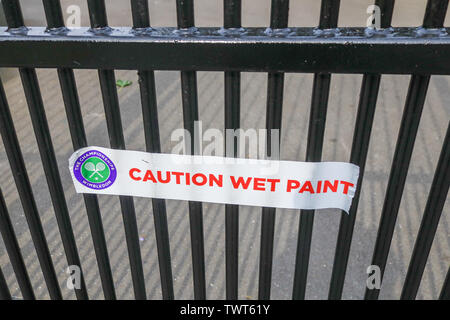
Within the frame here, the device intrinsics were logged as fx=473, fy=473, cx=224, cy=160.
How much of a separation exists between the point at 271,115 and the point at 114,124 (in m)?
0.45

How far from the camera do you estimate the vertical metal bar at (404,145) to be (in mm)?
1102

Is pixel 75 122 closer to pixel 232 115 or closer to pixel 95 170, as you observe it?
pixel 95 170

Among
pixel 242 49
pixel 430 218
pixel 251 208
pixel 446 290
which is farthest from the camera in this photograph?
pixel 251 208

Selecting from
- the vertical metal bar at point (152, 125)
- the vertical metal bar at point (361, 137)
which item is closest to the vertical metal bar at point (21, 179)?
the vertical metal bar at point (152, 125)

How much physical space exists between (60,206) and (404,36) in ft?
3.75

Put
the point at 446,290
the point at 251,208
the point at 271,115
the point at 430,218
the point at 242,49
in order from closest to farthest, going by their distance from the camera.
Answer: the point at 242,49, the point at 271,115, the point at 430,218, the point at 446,290, the point at 251,208

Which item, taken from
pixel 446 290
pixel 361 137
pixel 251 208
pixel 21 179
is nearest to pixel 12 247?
pixel 21 179

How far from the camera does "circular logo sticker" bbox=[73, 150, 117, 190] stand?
1.39 m

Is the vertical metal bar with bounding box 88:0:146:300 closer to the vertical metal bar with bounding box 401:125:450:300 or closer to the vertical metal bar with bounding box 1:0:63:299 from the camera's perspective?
the vertical metal bar with bounding box 1:0:63:299

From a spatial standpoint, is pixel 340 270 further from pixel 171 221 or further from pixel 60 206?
pixel 171 221

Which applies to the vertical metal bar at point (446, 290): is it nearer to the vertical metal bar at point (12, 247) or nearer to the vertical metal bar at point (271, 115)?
the vertical metal bar at point (271, 115)

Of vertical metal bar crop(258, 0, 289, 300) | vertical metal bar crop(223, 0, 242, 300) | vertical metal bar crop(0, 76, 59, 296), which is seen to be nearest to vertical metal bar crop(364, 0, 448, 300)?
vertical metal bar crop(258, 0, 289, 300)

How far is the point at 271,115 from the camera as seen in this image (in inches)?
50.4
